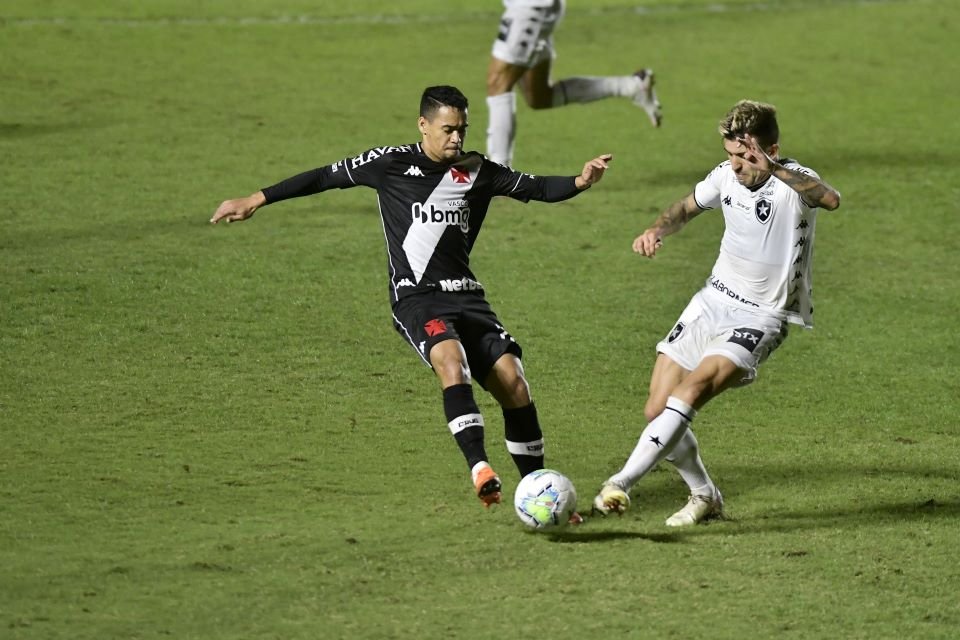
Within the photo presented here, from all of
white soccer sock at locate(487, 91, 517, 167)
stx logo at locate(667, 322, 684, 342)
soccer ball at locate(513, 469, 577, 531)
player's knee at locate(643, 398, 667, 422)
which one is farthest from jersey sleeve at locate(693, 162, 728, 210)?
white soccer sock at locate(487, 91, 517, 167)

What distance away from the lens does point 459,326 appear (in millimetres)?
6242

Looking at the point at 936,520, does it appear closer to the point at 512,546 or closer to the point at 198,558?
the point at 512,546

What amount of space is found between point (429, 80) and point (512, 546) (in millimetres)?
Result: 9746

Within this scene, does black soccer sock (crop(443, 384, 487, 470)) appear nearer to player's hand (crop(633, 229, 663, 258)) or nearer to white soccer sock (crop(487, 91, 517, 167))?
player's hand (crop(633, 229, 663, 258))

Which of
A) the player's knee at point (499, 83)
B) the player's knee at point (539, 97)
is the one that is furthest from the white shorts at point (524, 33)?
the player's knee at point (539, 97)

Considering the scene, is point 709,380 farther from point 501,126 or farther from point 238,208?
point 501,126

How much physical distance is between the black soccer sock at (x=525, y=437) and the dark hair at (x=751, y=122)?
131 cm

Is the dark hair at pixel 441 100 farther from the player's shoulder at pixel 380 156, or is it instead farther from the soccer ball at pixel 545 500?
the soccer ball at pixel 545 500

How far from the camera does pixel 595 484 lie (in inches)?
257

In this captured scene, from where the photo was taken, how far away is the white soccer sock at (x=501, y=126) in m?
11.3

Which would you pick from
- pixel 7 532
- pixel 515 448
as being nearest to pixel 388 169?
pixel 515 448

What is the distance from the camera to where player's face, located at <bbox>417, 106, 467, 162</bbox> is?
6.25 m

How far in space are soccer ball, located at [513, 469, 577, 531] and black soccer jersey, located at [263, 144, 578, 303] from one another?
95 cm

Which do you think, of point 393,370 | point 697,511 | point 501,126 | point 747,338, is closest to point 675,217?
point 747,338
